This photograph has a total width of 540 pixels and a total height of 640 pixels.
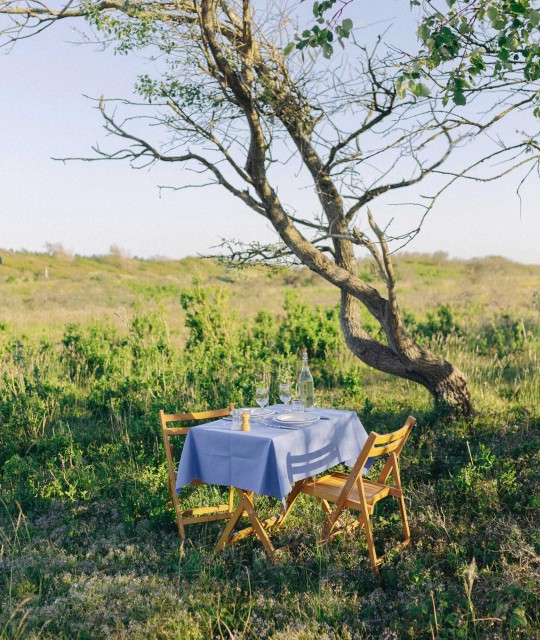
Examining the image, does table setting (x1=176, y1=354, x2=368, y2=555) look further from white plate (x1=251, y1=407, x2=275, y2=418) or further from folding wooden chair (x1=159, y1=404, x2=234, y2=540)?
folding wooden chair (x1=159, y1=404, x2=234, y2=540)

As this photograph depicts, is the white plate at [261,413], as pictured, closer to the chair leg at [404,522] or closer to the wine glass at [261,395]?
the wine glass at [261,395]

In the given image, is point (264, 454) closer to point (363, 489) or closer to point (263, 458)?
point (263, 458)

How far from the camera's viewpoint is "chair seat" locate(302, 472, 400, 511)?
3989mm

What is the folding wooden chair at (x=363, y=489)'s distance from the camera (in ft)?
12.5

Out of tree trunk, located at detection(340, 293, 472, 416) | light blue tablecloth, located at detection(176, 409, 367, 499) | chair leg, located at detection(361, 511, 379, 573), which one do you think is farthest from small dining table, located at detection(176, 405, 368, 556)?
tree trunk, located at detection(340, 293, 472, 416)

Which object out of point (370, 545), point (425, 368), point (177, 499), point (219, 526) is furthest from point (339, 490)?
point (425, 368)

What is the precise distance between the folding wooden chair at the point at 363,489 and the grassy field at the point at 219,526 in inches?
6.1

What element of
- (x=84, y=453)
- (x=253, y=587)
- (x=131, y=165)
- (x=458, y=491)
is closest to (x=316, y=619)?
(x=253, y=587)

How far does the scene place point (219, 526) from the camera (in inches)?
182

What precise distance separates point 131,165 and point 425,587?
15.8 ft

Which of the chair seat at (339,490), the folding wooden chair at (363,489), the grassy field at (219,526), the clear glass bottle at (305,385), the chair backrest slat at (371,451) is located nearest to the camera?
the grassy field at (219,526)

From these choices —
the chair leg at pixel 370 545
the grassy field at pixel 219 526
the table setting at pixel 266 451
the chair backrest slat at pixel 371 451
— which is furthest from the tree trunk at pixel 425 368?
the chair leg at pixel 370 545

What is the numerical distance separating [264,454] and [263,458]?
0.02 meters

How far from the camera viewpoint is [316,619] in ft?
10.9
